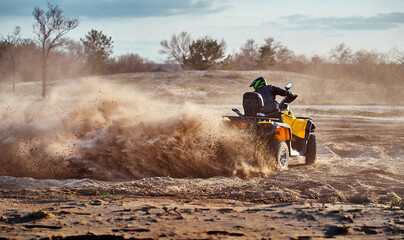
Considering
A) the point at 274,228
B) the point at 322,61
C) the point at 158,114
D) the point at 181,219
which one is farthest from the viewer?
the point at 322,61

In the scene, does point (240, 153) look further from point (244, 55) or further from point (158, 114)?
point (244, 55)

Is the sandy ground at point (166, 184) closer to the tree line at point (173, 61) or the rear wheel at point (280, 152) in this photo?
the rear wheel at point (280, 152)

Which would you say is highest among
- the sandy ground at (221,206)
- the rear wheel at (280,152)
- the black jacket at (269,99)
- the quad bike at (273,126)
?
the black jacket at (269,99)

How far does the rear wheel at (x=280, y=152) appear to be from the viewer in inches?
384

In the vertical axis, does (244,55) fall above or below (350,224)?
above

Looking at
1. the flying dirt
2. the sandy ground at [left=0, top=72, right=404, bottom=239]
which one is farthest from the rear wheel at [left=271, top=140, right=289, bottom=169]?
the sandy ground at [left=0, top=72, right=404, bottom=239]

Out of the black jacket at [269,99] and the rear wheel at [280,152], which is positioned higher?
the black jacket at [269,99]

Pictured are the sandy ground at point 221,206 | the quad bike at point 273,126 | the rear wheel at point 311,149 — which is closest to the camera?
the sandy ground at point 221,206

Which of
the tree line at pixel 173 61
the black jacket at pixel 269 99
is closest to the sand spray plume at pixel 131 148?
the black jacket at pixel 269 99

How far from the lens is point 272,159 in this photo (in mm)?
9836

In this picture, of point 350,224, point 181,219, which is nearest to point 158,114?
point 181,219

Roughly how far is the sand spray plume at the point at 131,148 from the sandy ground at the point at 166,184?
23 millimetres

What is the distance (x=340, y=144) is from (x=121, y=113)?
766 cm

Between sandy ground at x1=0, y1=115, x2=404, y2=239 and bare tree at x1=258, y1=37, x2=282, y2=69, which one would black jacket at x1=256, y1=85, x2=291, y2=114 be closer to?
sandy ground at x1=0, y1=115, x2=404, y2=239
